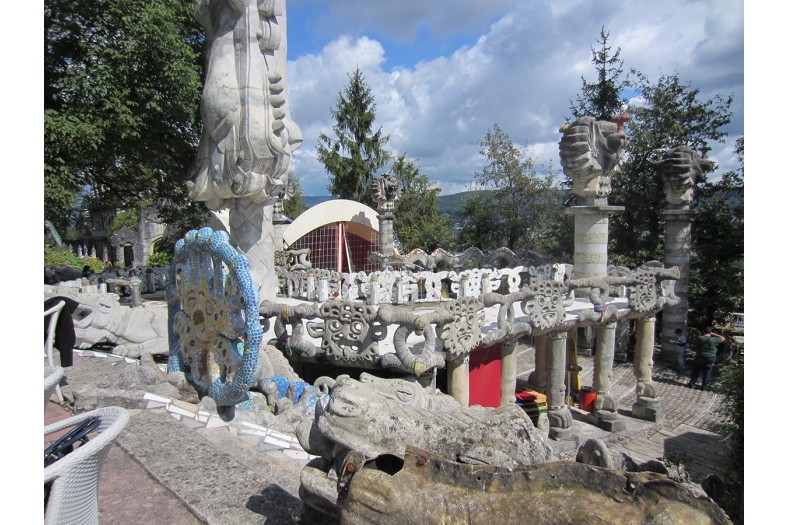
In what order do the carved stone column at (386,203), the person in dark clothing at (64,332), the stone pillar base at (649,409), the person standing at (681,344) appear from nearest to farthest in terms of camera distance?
the person in dark clothing at (64,332)
the stone pillar base at (649,409)
the person standing at (681,344)
the carved stone column at (386,203)

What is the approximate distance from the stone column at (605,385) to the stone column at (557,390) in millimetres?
1097

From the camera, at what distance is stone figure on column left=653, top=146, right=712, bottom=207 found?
15883 millimetres

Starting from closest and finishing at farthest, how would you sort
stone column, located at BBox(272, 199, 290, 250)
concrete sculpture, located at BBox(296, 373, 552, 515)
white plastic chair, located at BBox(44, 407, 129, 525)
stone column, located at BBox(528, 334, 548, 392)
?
white plastic chair, located at BBox(44, 407, 129, 525)
concrete sculpture, located at BBox(296, 373, 552, 515)
stone column, located at BBox(528, 334, 548, 392)
stone column, located at BBox(272, 199, 290, 250)

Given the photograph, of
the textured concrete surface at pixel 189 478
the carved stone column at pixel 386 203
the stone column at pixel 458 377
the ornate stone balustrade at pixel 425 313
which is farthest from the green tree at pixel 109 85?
the carved stone column at pixel 386 203

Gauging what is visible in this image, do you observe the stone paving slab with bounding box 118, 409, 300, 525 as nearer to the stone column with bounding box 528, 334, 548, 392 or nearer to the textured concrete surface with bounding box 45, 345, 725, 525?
the textured concrete surface with bounding box 45, 345, 725, 525

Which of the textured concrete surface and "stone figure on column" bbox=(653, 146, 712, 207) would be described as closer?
the textured concrete surface

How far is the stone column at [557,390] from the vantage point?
10500 mm

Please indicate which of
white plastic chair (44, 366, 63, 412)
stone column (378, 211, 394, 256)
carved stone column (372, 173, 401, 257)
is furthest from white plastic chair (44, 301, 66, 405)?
stone column (378, 211, 394, 256)

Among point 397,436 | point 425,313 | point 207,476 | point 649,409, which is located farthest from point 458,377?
point 649,409

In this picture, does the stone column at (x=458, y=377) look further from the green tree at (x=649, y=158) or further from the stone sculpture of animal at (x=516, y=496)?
the green tree at (x=649, y=158)

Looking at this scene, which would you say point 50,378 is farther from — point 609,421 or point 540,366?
point 540,366

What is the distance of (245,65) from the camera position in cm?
793

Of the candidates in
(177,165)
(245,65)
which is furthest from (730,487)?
(177,165)

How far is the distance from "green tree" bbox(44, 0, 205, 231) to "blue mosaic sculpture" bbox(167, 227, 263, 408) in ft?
20.0
